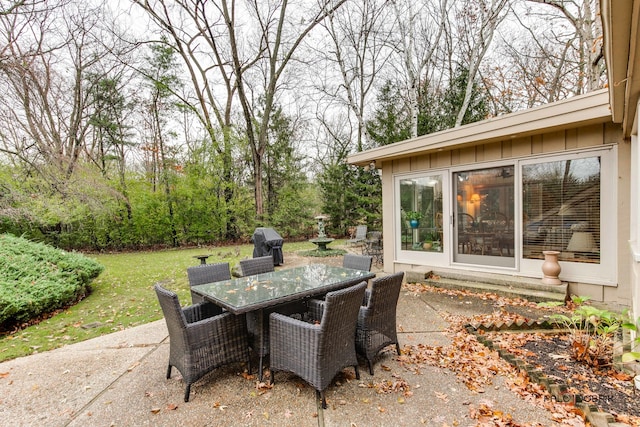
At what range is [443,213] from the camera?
5508 mm

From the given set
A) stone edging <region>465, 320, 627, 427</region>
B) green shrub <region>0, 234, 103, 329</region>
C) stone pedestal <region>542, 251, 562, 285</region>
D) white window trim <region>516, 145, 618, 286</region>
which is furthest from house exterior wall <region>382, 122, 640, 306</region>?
green shrub <region>0, 234, 103, 329</region>

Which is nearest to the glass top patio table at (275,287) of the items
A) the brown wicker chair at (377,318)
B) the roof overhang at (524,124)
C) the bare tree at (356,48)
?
the brown wicker chair at (377,318)

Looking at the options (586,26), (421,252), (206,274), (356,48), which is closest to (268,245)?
(421,252)

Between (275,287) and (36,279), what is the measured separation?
14.0ft

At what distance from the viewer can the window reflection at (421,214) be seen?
559cm

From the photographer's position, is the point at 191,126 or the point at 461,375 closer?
the point at 461,375

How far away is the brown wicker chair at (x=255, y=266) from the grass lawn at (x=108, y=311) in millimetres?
1631

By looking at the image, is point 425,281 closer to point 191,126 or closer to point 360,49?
point 360,49

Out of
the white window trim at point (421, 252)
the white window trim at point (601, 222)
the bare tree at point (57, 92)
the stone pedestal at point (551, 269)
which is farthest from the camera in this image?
the bare tree at point (57, 92)

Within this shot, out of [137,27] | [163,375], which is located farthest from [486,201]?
[137,27]

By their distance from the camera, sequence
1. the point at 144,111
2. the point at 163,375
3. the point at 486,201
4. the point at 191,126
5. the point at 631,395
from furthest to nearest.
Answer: the point at 191,126
the point at 144,111
the point at 486,201
the point at 163,375
the point at 631,395

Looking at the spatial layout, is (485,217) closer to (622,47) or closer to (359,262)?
(359,262)

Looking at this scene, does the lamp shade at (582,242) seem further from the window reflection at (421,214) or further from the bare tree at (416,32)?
the bare tree at (416,32)

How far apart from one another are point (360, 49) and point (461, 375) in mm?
12522
